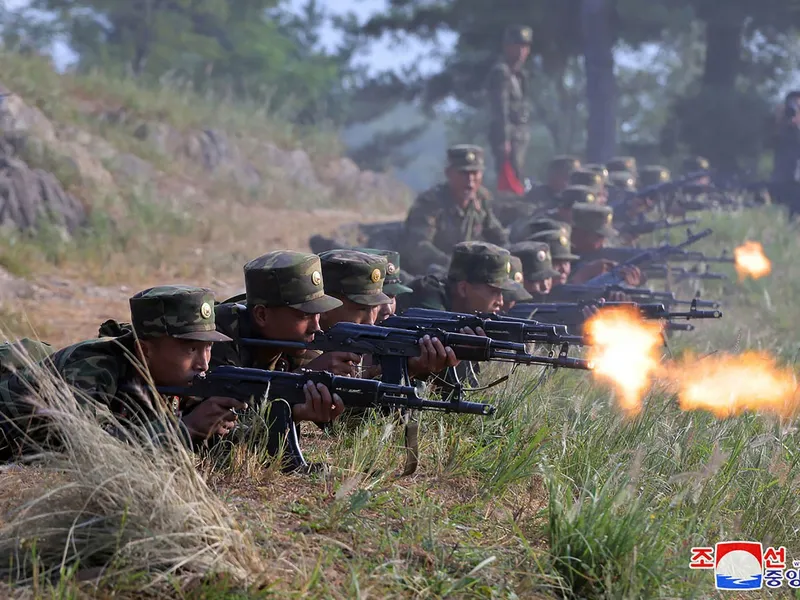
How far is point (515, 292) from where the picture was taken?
7.79 m

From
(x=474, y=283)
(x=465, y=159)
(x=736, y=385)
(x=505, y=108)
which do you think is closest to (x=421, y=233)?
(x=465, y=159)

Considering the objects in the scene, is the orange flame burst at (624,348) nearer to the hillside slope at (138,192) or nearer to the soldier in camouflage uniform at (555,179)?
the hillside slope at (138,192)

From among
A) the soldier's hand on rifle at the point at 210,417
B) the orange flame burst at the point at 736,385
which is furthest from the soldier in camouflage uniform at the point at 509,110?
the soldier's hand on rifle at the point at 210,417

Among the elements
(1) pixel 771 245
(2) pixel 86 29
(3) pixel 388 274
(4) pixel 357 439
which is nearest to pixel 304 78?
(2) pixel 86 29

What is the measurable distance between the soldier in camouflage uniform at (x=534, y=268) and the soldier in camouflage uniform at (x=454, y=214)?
2853mm

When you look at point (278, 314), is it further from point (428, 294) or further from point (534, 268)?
point (534, 268)

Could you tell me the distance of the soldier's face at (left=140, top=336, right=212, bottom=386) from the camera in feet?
15.5

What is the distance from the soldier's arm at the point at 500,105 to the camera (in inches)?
776

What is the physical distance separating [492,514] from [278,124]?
67.5 ft

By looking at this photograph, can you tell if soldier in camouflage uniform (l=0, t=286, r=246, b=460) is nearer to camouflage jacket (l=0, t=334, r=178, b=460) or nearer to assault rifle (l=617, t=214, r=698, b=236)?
camouflage jacket (l=0, t=334, r=178, b=460)

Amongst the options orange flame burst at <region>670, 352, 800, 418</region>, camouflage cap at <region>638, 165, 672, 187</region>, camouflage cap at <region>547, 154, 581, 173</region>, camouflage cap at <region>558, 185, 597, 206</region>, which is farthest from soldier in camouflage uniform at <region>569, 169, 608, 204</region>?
orange flame burst at <region>670, 352, 800, 418</region>

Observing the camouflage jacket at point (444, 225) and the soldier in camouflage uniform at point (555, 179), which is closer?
the camouflage jacket at point (444, 225)

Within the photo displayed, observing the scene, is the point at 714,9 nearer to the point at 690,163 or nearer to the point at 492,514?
the point at 690,163

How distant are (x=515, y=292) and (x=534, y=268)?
1420 mm
